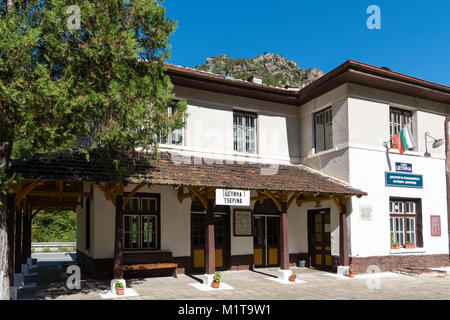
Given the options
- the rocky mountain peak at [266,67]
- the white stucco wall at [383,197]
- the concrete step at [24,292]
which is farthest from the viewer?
the rocky mountain peak at [266,67]

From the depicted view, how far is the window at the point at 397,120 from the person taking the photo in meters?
14.0

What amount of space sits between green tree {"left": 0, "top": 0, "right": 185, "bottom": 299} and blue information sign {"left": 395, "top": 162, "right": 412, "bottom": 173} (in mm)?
8557

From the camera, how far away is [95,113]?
734 centimetres

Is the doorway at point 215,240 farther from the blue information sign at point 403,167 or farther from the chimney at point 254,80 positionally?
the blue information sign at point 403,167

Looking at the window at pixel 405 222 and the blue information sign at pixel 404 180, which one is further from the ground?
the blue information sign at pixel 404 180

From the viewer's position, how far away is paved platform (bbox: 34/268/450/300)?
9039 millimetres

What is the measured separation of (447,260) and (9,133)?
45.4 ft

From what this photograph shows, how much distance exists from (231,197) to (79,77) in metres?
5.02

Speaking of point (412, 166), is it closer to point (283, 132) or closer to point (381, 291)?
point (283, 132)

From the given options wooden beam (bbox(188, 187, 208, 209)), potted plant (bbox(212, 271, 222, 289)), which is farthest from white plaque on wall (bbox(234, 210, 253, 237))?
potted plant (bbox(212, 271, 222, 289))

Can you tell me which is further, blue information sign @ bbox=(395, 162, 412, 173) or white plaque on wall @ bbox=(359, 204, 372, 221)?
blue information sign @ bbox=(395, 162, 412, 173)

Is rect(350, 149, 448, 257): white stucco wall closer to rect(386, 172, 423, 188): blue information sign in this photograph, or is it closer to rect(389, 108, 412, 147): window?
rect(386, 172, 423, 188): blue information sign

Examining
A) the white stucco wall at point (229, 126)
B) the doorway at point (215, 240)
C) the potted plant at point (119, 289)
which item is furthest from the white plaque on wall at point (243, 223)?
the potted plant at point (119, 289)

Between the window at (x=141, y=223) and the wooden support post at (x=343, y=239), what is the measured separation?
5.49 meters
